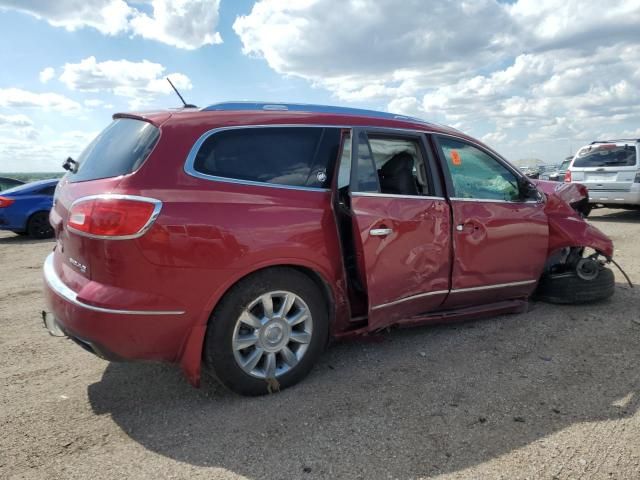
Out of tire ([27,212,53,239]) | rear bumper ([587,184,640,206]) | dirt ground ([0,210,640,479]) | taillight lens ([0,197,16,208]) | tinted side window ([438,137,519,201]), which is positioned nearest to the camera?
dirt ground ([0,210,640,479])

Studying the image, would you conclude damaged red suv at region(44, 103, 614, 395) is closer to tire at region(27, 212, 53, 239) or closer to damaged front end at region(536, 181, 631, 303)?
damaged front end at region(536, 181, 631, 303)

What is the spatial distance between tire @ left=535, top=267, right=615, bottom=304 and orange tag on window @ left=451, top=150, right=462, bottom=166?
1785 mm

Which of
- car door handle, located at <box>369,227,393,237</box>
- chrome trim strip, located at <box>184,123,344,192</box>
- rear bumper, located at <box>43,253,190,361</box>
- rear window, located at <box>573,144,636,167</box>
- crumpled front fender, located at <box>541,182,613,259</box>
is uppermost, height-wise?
chrome trim strip, located at <box>184,123,344,192</box>

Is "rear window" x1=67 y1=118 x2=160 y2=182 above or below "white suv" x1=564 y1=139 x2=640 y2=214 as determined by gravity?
above

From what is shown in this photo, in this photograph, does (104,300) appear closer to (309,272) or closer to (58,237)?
(58,237)

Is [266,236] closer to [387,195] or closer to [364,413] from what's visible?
[387,195]

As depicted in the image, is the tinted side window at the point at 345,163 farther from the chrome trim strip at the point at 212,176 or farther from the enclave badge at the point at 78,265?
the enclave badge at the point at 78,265

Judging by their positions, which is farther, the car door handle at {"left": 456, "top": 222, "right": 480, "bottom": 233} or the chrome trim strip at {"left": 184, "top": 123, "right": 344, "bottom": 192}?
the car door handle at {"left": 456, "top": 222, "right": 480, "bottom": 233}

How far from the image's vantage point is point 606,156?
12.1 metres

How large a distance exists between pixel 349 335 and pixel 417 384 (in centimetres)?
60

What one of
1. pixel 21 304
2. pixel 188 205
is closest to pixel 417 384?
pixel 188 205

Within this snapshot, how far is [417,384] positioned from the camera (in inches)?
137

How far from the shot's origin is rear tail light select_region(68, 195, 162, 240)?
275 centimetres

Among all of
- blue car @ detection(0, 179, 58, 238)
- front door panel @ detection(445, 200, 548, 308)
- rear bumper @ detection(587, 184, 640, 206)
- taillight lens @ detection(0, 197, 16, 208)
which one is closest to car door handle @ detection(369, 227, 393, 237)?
front door panel @ detection(445, 200, 548, 308)
